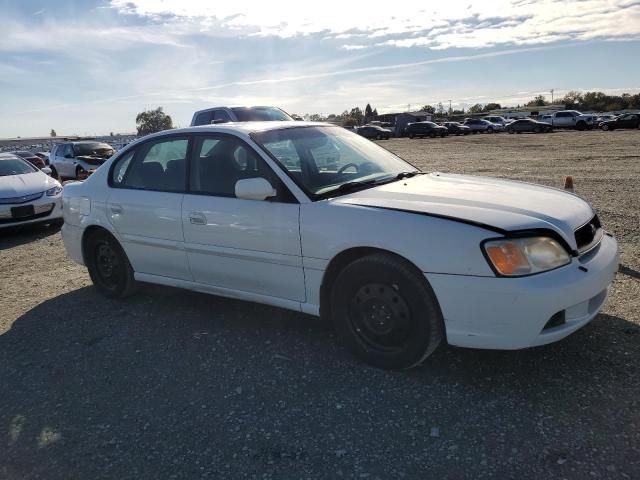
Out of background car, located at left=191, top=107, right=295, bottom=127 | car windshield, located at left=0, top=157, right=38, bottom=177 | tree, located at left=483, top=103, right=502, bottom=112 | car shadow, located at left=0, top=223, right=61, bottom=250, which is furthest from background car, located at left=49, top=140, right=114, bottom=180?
tree, located at left=483, top=103, right=502, bottom=112

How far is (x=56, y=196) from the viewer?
30.4 feet

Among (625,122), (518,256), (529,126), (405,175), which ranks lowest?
(625,122)

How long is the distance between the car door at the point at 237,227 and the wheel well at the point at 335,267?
17cm

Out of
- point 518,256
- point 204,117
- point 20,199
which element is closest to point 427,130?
point 204,117

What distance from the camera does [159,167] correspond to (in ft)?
15.2

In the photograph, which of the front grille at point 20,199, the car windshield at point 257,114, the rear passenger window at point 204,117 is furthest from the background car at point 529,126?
the front grille at point 20,199

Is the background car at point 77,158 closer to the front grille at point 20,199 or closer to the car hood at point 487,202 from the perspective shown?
the front grille at point 20,199

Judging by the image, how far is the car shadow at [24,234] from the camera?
27.9 ft

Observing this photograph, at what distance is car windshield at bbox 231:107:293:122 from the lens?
36.1 ft

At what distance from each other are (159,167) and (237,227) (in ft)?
4.03

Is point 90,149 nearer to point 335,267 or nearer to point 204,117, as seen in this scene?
point 204,117

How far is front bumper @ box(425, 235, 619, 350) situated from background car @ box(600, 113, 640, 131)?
42.5 meters

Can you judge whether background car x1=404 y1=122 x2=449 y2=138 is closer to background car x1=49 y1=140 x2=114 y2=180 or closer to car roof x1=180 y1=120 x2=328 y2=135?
background car x1=49 y1=140 x2=114 y2=180

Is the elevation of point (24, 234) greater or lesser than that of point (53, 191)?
lesser
